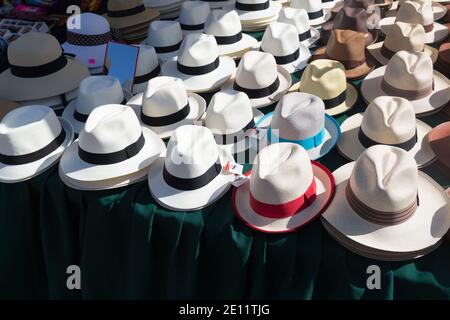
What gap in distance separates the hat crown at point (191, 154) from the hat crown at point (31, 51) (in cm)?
110

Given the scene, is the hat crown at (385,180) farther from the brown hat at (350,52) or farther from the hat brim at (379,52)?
the hat brim at (379,52)

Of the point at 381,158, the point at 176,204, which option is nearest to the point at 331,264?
the point at 381,158

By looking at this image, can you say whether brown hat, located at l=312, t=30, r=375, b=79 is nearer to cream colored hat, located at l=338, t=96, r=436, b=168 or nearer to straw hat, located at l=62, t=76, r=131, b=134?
cream colored hat, located at l=338, t=96, r=436, b=168

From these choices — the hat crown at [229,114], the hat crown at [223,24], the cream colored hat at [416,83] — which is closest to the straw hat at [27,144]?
the hat crown at [229,114]

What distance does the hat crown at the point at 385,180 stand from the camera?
161 cm

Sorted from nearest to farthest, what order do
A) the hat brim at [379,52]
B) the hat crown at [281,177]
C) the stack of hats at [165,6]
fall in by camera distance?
the hat crown at [281,177] → the hat brim at [379,52] → the stack of hats at [165,6]

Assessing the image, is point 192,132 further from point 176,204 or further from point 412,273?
point 412,273

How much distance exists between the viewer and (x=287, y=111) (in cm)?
210

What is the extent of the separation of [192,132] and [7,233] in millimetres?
1119

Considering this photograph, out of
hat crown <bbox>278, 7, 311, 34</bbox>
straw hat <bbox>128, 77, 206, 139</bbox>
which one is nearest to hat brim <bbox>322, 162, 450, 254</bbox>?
straw hat <bbox>128, 77, 206, 139</bbox>

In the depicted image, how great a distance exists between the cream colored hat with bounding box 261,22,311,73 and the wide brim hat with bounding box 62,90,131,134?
891mm

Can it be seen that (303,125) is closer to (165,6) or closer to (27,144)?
(27,144)

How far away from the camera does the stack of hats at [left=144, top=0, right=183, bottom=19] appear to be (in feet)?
12.0
